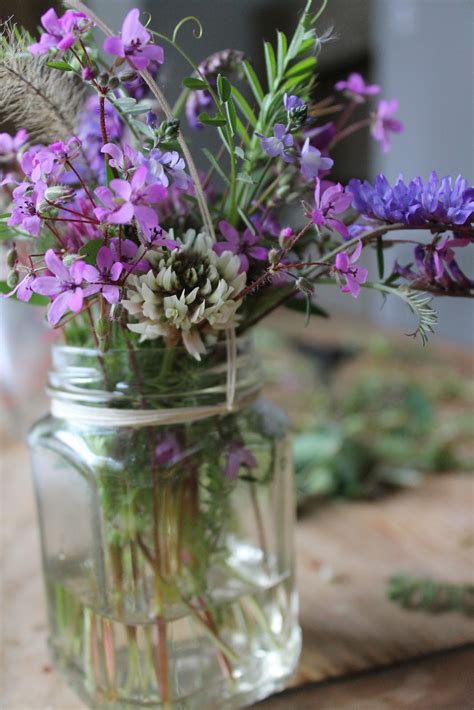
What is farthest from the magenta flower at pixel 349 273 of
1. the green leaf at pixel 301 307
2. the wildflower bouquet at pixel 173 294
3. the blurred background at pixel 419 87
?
the blurred background at pixel 419 87

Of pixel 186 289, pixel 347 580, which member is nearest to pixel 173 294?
pixel 186 289

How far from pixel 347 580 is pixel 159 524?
242 mm

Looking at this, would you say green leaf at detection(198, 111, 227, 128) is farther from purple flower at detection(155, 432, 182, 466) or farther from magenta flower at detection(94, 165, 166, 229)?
purple flower at detection(155, 432, 182, 466)

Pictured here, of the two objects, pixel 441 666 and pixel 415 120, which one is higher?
pixel 415 120

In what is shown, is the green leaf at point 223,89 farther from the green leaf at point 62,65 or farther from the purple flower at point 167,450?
the purple flower at point 167,450

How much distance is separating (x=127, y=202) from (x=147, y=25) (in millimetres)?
91

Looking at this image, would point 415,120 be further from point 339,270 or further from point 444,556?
point 339,270

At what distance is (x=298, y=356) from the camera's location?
1.21 m

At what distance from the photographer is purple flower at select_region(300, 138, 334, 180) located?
0.32 metres

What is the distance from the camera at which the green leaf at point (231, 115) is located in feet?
1.04

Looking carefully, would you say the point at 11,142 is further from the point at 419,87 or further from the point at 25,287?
the point at 419,87

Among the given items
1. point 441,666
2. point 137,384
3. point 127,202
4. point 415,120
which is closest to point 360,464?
point 441,666

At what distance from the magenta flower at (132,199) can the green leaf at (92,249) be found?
0.08ft

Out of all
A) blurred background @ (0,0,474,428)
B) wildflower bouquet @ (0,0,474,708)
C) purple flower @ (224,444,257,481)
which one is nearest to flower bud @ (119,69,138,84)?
wildflower bouquet @ (0,0,474,708)
